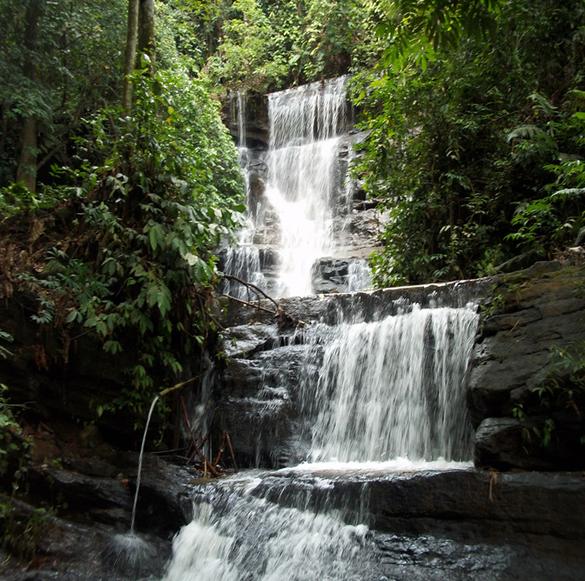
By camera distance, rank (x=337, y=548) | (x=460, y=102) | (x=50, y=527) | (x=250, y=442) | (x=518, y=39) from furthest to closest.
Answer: (x=460, y=102) < (x=518, y=39) < (x=250, y=442) < (x=50, y=527) < (x=337, y=548)

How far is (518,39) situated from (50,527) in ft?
28.6

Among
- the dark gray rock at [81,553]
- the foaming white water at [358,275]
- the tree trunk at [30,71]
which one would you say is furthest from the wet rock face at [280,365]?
the tree trunk at [30,71]

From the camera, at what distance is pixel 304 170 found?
54.1 feet


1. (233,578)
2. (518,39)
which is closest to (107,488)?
(233,578)

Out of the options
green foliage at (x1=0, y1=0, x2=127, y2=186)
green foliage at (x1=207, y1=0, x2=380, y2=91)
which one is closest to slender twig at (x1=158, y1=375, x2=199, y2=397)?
green foliage at (x1=0, y1=0, x2=127, y2=186)

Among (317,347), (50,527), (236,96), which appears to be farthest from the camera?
(236,96)

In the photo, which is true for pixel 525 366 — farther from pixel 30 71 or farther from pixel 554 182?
pixel 30 71

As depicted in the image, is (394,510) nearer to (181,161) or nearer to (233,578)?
(233,578)

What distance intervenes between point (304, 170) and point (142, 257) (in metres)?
10.7

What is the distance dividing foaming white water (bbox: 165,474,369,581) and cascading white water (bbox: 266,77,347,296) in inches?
318

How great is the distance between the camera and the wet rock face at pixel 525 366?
14.1 feet

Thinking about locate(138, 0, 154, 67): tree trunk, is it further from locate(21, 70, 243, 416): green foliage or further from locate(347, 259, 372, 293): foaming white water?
locate(347, 259, 372, 293): foaming white water

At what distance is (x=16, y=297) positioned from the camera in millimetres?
5910

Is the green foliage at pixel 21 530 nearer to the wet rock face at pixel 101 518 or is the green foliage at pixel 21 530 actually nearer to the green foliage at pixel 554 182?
the wet rock face at pixel 101 518
